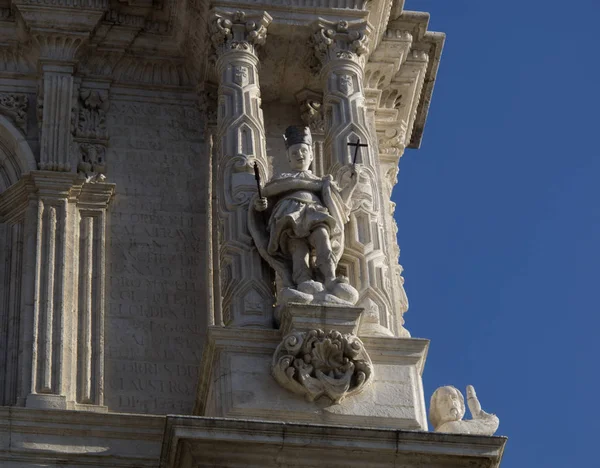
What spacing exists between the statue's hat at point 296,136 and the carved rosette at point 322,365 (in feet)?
8.02

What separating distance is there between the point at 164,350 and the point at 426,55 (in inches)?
200

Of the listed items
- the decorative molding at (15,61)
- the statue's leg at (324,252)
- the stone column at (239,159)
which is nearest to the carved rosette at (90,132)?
the decorative molding at (15,61)

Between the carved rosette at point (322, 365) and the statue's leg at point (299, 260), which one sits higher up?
the statue's leg at point (299, 260)

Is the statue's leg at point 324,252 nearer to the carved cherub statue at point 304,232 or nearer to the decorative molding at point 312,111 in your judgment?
the carved cherub statue at point 304,232

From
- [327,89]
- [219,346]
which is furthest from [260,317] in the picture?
[327,89]

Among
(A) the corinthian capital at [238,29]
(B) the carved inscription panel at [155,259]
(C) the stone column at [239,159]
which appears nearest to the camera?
(C) the stone column at [239,159]

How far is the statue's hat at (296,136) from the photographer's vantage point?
19.2 meters

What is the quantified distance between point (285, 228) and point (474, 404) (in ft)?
7.66

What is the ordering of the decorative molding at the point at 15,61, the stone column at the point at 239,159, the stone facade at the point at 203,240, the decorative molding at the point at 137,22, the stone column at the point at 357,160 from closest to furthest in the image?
the stone facade at the point at 203,240 < the stone column at the point at 239,159 < the stone column at the point at 357,160 < the decorative molding at the point at 15,61 < the decorative molding at the point at 137,22

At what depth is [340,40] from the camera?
67.2ft

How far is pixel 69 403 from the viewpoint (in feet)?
59.7

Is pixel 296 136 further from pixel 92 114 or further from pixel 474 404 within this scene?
pixel 474 404

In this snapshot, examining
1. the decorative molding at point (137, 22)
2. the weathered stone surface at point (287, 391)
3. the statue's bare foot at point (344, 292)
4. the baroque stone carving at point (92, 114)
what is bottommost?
the weathered stone surface at point (287, 391)

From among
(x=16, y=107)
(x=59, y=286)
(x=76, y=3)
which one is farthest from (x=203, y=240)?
(x=76, y=3)
